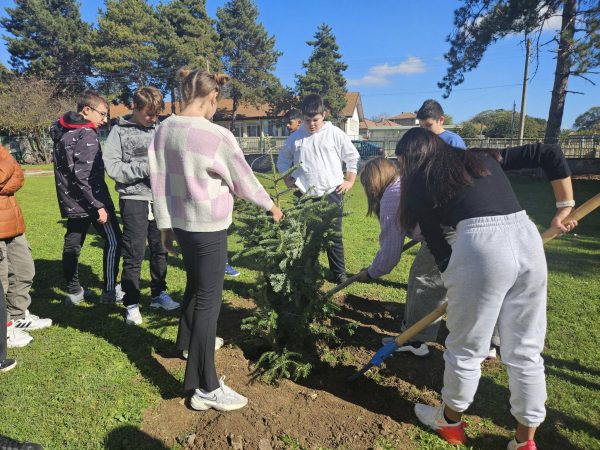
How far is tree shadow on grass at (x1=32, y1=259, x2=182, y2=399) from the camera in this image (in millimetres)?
3095

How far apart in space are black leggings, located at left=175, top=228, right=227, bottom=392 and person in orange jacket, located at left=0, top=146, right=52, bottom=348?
5.74ft

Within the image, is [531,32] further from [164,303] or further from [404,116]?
[404,116]

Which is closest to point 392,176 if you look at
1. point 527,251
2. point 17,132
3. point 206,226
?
point 527,251

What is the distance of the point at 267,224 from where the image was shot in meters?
2.91

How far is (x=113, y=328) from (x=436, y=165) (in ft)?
10.7

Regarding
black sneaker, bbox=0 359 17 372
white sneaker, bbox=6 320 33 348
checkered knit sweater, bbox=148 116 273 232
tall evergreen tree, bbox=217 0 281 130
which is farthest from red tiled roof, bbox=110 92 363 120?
checkered knit sweater, bbox=148 116 273 232

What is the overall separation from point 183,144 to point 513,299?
1.95m

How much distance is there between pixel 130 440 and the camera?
8.07 feet

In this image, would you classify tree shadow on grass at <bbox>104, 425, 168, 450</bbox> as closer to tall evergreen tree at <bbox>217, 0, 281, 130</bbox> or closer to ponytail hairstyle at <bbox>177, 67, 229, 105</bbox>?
ponytail hairstyle at <bbox>177, 67, 229, 105</bbox>

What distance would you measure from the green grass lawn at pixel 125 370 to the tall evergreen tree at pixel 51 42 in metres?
40.1

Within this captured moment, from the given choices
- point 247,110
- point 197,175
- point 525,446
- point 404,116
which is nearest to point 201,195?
point 197,175

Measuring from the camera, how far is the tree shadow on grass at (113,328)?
3.09 metres

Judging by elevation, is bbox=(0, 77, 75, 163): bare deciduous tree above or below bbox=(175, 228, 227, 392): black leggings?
above

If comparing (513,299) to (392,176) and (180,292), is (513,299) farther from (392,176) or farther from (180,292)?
(180,292)
